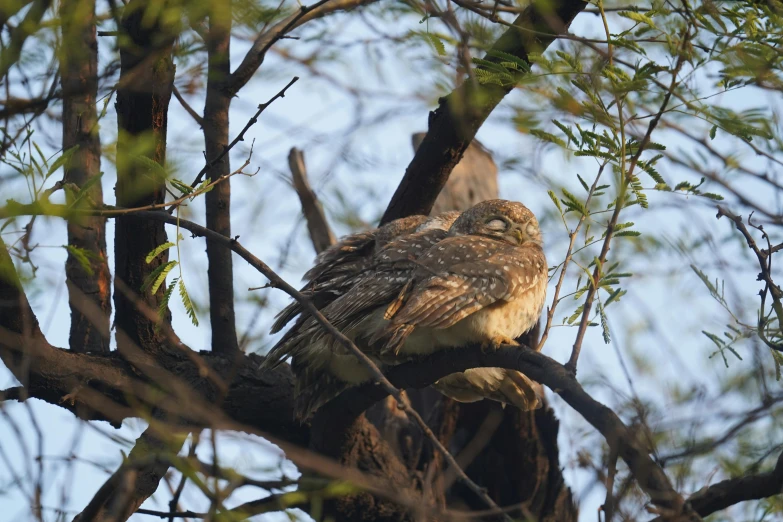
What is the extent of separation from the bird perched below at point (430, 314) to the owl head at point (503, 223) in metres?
0.20

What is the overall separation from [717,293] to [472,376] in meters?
1.55

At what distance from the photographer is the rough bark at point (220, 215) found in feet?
16.9

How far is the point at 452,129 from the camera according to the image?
568 cm

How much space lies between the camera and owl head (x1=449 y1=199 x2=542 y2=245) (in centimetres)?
537

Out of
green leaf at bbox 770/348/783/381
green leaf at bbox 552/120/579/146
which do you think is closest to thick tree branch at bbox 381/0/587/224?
green leaf at bbox 552/120/579/146

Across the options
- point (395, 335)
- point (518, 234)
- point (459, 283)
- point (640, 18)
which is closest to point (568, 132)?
point (640, 18)

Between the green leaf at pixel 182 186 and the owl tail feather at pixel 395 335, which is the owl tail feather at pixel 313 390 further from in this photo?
the green leaf at pixel 182 186

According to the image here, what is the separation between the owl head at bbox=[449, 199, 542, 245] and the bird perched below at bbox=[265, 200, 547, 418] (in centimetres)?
20

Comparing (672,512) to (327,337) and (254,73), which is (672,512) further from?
(254,73)

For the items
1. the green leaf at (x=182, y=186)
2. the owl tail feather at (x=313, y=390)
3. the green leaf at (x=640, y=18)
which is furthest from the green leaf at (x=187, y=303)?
the green leaf at (x=640, y=18)

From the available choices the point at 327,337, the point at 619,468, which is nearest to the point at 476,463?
the point at 327,337

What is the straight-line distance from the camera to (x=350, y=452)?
17.0 ft

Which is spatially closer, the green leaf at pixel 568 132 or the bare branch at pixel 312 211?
the green leaf at pixel 568 132

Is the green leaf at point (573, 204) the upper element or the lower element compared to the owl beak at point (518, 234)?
lower
